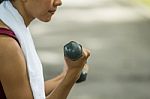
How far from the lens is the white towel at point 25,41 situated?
2.34 m

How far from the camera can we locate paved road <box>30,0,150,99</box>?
635 cm

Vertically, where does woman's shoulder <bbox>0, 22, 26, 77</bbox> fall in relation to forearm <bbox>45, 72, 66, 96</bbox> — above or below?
above

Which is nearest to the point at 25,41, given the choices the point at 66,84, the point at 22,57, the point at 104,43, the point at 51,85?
the point at 22,57

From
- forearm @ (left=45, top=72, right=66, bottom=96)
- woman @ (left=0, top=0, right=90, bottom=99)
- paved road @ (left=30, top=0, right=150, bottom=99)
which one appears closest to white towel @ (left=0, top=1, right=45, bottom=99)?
woman @ (left=0, top=0, right=90, bottom=99)

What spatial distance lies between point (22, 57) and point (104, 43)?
607 centimetres

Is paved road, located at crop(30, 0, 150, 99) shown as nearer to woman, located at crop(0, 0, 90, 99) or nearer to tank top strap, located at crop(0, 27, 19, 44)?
woman, located at crop(0, 0, 90, 99)

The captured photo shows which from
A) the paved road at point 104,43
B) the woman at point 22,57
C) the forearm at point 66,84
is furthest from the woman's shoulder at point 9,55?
the paved road at point 104,43

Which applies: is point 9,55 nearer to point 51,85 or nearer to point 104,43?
point 51,85

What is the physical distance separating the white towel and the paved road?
3658 mm

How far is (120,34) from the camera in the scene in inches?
347

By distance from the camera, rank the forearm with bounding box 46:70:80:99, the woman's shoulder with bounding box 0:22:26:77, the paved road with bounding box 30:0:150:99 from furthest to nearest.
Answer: the paved road with bounding box 30:0:150:99
the forearm with bounding box 46:70:80:99
the woman's shoulder with bounding box 0:22:26:77

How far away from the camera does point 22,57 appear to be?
2.27 meters

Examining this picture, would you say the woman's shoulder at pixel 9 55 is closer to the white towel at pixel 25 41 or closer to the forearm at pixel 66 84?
the white towel at pixel 25 41

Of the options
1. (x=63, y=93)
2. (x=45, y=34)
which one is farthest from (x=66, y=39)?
(x=63, y=93)
